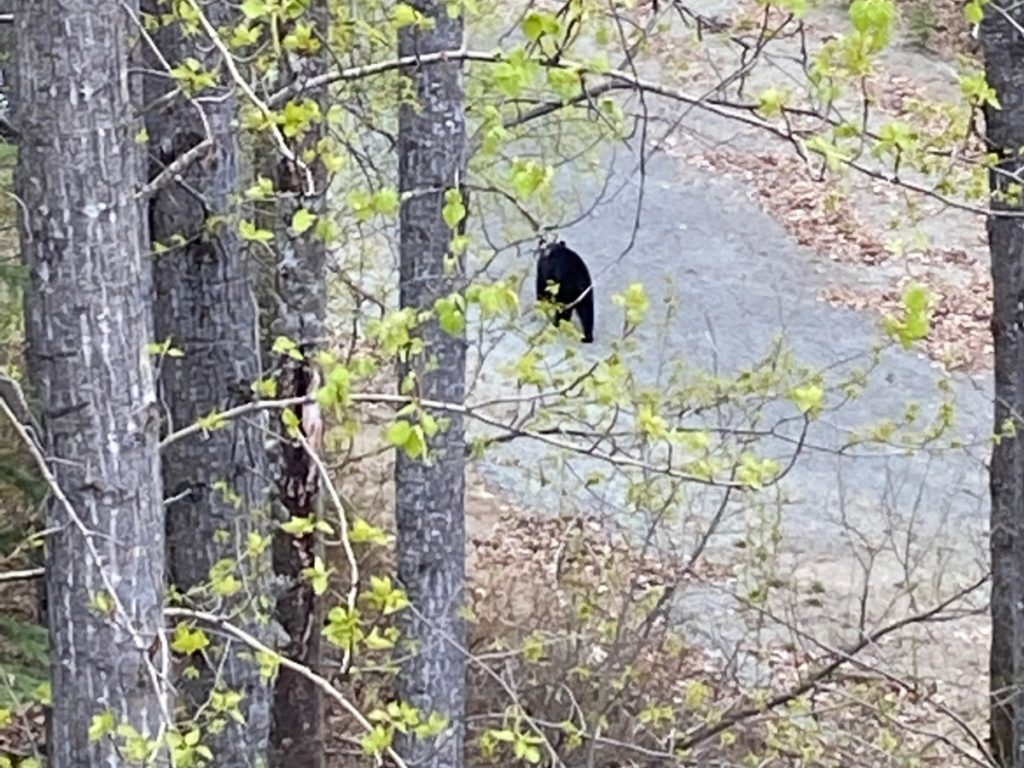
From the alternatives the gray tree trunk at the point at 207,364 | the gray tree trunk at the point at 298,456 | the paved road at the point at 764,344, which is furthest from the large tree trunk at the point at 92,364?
the paved road at the point at 764,344

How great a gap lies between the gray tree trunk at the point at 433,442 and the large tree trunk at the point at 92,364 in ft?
6.97

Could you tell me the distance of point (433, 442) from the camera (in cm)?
559

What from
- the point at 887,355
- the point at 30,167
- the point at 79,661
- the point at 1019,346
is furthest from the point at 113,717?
the point at 887,355

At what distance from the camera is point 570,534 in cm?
769

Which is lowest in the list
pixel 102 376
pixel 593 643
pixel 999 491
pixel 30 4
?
pixel 593 643

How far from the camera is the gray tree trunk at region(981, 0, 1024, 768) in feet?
19.9

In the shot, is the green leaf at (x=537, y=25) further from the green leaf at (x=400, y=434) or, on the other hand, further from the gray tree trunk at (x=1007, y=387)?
the gray tree trunk at (x=1007, y=387)

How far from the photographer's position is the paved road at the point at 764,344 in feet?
35.7

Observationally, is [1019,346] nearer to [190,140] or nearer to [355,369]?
[190,140]

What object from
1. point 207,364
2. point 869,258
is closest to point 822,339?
point 869,258

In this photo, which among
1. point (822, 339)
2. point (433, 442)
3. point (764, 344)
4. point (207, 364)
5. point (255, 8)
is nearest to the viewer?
point (255, 8)

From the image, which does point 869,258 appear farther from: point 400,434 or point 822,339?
point 400,434

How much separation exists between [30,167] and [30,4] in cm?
29

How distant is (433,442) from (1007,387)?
258 cm
